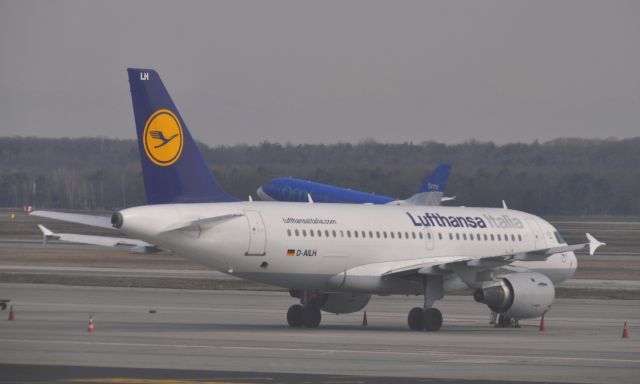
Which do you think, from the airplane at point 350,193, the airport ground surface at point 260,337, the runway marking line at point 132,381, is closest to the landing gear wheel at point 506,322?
the airport ground surface at point 260,337

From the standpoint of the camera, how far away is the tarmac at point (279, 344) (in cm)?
2205

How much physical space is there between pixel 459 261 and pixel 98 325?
9.84 m

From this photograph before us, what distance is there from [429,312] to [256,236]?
17.5 ft

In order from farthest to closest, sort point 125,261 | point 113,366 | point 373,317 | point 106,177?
point 106,177 < point 125,261 < point 373,317 < point 113,366

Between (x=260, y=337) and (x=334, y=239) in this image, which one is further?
(x=334, y=239)

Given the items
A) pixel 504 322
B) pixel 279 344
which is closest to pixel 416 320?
pixel 504 322

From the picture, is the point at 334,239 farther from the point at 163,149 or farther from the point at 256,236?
the point at 163,149

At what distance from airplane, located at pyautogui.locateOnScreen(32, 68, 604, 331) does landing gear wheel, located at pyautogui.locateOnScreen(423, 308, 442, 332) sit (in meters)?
0.03

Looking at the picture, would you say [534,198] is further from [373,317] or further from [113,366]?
[113,366]

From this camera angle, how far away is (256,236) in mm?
33250

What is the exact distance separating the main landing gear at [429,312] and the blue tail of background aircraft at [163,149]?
639cm

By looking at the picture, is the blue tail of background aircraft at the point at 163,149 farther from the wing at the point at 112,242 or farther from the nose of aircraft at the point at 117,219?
the wing at the point at 112,242

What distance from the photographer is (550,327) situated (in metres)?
37.4

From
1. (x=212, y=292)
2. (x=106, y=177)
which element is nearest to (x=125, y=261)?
(x=212, y=292)
